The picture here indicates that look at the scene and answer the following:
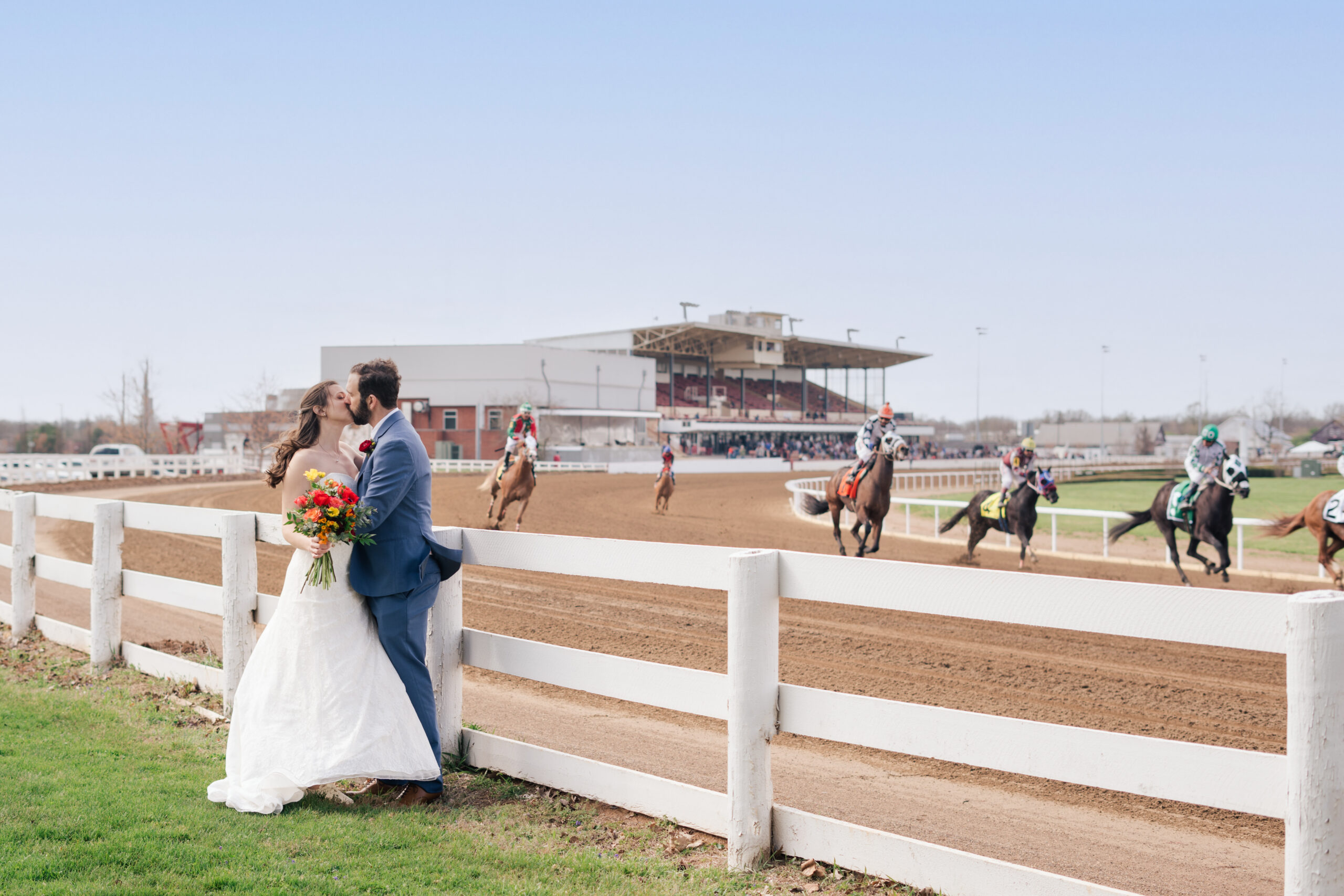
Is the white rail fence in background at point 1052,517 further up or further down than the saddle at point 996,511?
further down

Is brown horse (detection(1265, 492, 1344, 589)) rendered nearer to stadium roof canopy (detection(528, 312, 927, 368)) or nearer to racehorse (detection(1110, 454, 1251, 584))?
racehorse (detection(1110, 454, 1251, 584))

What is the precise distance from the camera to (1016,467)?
1395 cm

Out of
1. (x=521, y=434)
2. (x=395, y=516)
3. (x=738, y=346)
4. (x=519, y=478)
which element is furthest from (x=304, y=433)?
(x=738, y=346)

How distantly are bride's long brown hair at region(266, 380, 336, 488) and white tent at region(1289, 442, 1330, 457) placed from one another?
71716 millimetres

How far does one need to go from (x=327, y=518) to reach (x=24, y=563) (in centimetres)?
521

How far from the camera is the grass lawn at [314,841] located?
3.05 metres

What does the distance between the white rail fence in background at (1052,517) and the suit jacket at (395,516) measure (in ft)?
38.2

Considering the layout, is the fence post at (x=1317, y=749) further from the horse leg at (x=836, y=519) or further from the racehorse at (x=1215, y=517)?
the horse leg at (x=836, y=519)

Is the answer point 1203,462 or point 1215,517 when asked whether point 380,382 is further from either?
point 1203,462

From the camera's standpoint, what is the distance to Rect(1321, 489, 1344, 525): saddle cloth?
11.4 metres

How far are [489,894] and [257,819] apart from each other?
1129mm

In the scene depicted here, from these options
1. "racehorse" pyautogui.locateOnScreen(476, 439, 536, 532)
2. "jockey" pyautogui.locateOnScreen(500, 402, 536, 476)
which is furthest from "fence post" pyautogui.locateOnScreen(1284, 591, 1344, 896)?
"racehorse" pyautogui.locateOnScreen(476, 439, 536, 532)

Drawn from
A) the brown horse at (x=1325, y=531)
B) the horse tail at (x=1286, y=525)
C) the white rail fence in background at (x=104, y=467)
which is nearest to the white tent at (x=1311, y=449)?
the horse tail at (x=1286, y=525)

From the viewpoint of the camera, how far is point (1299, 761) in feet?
7.58
